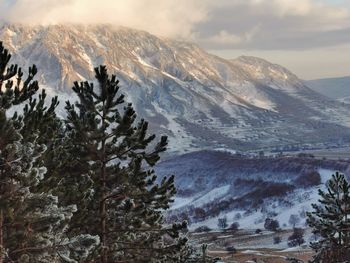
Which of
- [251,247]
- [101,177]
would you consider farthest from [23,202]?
[251,247]

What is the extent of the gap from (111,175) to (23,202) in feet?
23.7

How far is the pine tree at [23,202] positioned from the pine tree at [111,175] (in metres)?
5.00

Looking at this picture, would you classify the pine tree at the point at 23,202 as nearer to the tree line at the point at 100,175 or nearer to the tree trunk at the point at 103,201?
the tree line at the point at 100,175

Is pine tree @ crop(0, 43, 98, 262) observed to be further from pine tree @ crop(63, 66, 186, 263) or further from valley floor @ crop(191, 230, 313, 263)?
valley floor @ crop(191, 230, 313, 263)

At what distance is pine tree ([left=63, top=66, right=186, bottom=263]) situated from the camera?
2417cm

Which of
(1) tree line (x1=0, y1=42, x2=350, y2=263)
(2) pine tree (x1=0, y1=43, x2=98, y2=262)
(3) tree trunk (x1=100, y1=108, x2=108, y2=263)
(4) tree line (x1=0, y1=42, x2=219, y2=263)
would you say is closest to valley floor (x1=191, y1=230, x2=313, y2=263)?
(4) tree line (x1=0, y1=42, x2=219, y2=263)

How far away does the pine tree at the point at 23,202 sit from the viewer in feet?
57.6

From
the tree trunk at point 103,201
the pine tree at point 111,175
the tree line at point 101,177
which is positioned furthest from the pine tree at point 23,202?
the tree trunk at point 103,201

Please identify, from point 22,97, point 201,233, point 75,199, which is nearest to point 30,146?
point 22,97

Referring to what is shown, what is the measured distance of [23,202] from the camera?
59.5 ft

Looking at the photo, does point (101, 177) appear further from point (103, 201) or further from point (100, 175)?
point (103, 201)

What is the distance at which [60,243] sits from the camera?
59.8 ft

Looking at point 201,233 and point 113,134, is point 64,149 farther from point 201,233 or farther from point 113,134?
point 201,233

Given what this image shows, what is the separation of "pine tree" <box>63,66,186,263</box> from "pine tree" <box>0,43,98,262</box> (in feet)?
16.4
